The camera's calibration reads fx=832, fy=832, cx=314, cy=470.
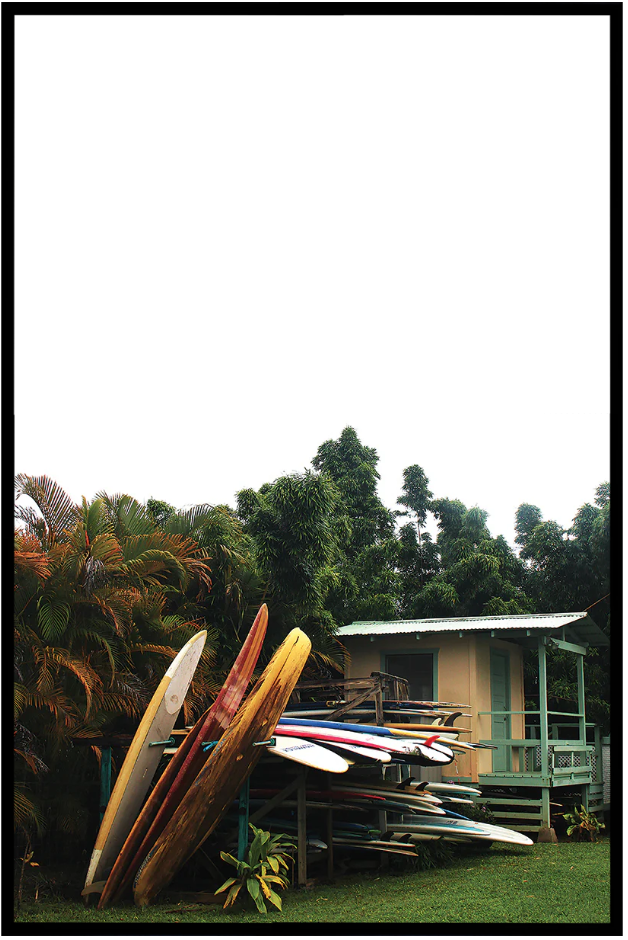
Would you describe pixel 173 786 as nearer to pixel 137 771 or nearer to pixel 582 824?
pixel 137 771

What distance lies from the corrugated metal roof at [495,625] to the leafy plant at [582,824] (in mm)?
3067

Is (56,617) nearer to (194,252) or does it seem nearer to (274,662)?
(274,662)

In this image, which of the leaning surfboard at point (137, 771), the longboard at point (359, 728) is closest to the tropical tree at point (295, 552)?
the longboard at point (359, 728)

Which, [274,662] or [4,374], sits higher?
[4,374]

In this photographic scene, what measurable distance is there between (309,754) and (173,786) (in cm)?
138

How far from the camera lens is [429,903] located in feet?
25.8

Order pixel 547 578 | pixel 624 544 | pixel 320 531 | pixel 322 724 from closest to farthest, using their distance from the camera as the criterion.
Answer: pixel 624 544, pixel 322 724, pixel 320 531, pixel 547 578

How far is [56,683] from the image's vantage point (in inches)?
360

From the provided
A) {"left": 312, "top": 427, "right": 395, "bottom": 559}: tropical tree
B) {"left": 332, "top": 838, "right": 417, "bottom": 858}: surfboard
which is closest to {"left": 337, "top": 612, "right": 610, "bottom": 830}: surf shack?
{"left": 332, "top": 838, "right": 417, "bottom": 858}: surfboard

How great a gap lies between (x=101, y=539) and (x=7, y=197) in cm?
519

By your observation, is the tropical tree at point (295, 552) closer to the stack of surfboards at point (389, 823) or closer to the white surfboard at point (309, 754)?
the stack of surfboards at point (389, 823)

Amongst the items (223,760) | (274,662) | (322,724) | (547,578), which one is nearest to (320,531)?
(322,724)

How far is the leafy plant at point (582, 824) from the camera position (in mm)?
13594

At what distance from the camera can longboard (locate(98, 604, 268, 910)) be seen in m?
7.79
